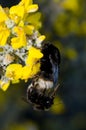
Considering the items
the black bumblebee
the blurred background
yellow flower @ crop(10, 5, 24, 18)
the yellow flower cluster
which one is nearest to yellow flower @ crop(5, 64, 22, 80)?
the yellow flower cluster

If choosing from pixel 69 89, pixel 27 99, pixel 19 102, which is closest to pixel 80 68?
pixel 69 89

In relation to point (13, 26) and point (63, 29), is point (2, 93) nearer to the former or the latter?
point (63, 29)

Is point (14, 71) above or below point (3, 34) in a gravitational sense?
below

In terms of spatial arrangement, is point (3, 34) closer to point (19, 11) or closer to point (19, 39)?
point (19, 39)

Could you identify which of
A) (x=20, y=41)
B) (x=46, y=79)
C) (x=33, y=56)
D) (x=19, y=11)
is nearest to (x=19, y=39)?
(x=20, y=41)

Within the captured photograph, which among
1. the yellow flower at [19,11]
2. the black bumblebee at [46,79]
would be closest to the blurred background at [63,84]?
the black bumblebee at [46,79]

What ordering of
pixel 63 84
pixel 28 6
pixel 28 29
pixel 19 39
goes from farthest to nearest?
pixel 63 84, pixel 28 6, pixel 28 29, pixel 19 39
